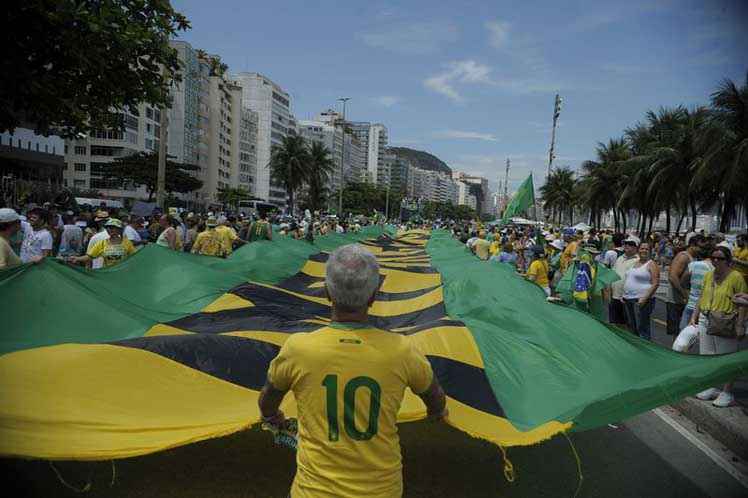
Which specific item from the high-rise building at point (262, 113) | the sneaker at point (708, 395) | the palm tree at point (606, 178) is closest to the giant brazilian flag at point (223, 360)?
the sneaker at point (708, 395)

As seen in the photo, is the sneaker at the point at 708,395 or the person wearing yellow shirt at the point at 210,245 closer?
the sneaker at the point at 708,395

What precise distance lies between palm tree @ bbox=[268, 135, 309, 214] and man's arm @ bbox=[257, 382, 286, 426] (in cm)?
6970

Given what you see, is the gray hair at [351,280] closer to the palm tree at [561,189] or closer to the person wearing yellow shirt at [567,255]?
the person wearing yellow shirt at [567,255]

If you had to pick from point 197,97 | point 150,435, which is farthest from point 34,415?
point 197,97

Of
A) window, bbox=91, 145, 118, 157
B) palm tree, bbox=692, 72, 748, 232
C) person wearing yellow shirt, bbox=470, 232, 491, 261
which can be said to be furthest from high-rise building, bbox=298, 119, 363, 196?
person wearing yellow shirt, bbox=470, 232, 491, 261

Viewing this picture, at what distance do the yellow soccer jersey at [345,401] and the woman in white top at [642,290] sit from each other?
7.02m

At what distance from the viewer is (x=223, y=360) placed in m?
4.38

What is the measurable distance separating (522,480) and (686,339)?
11.1 ft

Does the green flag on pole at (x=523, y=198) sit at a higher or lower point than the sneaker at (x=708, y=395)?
higher

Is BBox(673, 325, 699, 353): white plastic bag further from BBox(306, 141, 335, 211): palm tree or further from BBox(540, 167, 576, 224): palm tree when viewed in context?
BBox(540, 167, 576, 224): palm tree

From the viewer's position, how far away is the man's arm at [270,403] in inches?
94.3

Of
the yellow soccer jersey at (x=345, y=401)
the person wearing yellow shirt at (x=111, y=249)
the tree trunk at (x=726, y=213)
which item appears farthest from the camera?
the tree trunk at (x=726, y=213)

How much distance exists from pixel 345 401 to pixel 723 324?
18.2 ft

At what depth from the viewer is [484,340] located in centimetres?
517
